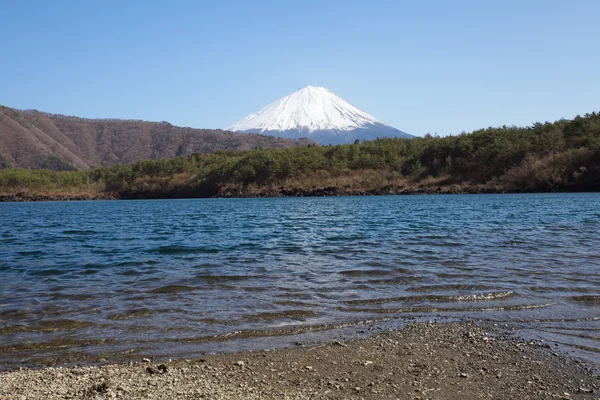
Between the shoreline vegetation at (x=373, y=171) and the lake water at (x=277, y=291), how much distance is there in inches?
2429

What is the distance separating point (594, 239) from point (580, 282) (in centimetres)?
924

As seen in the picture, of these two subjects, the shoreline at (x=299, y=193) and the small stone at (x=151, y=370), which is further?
the shoreline at (x=299, y=193)

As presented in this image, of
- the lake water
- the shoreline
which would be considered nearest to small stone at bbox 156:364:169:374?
the lake water

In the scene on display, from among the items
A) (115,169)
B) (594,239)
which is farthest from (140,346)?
(115,169)

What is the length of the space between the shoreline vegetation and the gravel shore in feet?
238

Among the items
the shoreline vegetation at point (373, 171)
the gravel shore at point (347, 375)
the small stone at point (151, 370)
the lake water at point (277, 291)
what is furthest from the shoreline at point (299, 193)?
the small stone at point (151, 370)

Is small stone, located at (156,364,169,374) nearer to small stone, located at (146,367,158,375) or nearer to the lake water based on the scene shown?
small stone, located at (146,367,158,375)

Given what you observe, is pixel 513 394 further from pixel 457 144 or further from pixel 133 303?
pixel 457 144

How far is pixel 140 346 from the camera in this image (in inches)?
294

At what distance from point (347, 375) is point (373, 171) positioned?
298ft

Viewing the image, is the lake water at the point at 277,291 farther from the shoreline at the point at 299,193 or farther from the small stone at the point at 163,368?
the shoreline at the point at 299,193

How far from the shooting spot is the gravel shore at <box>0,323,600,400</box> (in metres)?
5.36

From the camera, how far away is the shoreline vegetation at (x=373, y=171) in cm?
7625

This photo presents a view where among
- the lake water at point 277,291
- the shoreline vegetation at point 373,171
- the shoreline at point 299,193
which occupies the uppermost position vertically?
the shoreline vegetation at point 373,171
